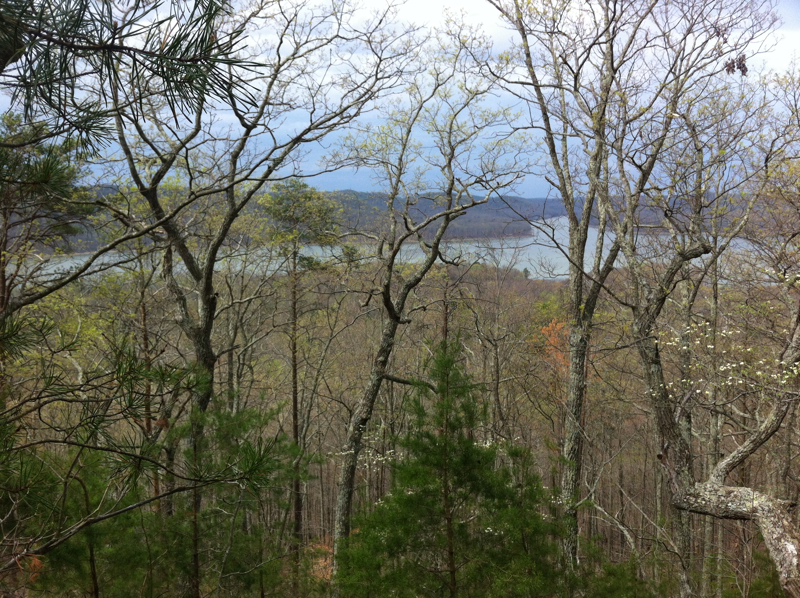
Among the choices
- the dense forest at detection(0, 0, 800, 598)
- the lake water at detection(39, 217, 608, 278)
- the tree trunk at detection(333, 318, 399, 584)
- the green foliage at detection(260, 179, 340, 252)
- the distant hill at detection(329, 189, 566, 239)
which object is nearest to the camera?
the dense forest at detection(0, 0, 800, 598)

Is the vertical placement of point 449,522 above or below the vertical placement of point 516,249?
below

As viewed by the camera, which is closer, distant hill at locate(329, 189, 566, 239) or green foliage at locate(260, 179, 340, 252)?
distant hill at locate(329, 189, 566, 239)

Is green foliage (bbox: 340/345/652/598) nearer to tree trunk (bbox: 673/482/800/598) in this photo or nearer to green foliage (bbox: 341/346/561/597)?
green foliage (bbox: 341/346/561/597)

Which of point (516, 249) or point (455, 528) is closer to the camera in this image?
point (455, 528)

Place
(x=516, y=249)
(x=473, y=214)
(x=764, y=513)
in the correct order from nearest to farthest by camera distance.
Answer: (x=764, y=513) < (x=516, y=249) < (x=473, y=214)

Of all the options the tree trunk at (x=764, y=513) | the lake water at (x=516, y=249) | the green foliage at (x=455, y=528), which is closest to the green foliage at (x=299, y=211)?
the lake water at (x=516, y=249)

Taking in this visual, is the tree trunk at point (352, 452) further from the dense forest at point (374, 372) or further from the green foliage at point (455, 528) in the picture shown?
the green foliage at point (455, 528)

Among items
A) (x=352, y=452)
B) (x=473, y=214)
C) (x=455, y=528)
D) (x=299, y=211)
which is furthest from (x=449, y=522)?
(x=299, y=211)

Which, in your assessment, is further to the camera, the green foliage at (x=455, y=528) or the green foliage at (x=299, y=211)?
the green foliage at (x=299, y=211)

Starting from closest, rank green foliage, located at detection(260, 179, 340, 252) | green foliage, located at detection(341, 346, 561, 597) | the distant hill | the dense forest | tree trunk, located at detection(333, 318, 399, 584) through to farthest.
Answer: the dense forest
green foliage, located at detection(341, 346, 561, 597)
the distant hill
tree trunk, located at detection(333, 318, 399, 584)
green foliage, located at detection(260, 179, 340, 252)

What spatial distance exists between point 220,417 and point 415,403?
87.6 inches

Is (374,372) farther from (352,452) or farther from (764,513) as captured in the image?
(764,513)

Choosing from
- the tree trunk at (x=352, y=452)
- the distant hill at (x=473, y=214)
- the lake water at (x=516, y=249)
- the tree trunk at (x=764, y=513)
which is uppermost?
the distant hill at (x=473, y=214)

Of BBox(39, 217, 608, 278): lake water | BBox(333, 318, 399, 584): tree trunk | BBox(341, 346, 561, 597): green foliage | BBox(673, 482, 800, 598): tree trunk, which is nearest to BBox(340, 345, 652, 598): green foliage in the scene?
BBox(341, 346, 561, 597): green foliage
